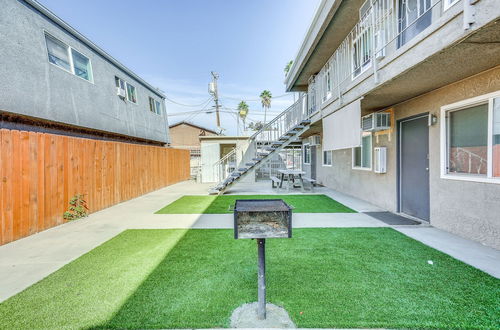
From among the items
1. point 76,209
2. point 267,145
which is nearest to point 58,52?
point 76,209

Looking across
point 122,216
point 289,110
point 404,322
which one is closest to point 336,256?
point 404,322

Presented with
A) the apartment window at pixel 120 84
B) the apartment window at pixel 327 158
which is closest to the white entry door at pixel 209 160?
the apartment window at pixel 120 84

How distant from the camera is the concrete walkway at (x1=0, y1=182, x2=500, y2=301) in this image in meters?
3.45

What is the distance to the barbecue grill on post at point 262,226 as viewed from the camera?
7.19ft

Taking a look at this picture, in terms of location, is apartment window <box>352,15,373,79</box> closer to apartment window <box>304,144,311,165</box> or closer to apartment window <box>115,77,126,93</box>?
apartment window <box>304,144,311,165</box>

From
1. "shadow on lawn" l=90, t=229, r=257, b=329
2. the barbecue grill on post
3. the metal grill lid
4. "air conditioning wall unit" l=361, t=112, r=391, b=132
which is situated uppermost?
"air conditioning wall unit" l=361, t=112, r=391, b=132

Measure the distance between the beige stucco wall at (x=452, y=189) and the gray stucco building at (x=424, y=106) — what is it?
0.02 metres

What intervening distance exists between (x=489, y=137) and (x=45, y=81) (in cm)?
897

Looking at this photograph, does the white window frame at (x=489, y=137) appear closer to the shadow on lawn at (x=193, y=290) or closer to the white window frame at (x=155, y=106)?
the shadow on lawn at (x=193, y=290)

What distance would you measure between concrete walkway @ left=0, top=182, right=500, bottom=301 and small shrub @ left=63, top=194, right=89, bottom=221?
182 mm

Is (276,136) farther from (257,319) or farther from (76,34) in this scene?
(257,319)

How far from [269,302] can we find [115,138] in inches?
366

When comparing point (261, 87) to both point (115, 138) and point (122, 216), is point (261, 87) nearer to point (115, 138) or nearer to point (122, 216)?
point (115, 138)

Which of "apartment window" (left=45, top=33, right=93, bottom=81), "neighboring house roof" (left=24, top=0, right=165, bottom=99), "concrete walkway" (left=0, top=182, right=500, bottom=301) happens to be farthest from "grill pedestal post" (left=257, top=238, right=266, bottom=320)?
"neighboring house roof" (left=24, top=0, right=165, bottom=99)
